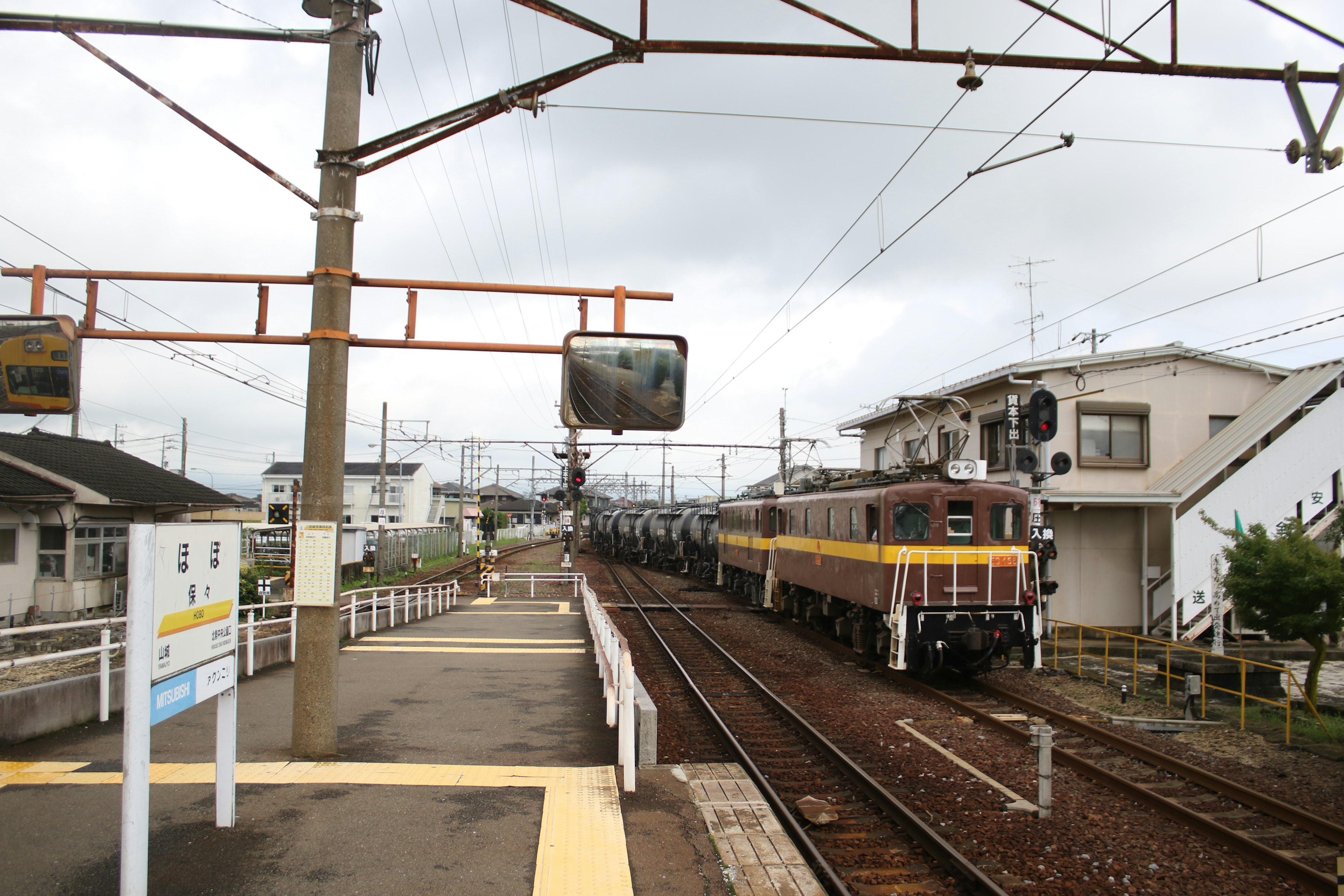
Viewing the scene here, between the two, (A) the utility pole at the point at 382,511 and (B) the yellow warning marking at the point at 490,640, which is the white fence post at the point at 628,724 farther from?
(A) the utility pole at the point at 382,511

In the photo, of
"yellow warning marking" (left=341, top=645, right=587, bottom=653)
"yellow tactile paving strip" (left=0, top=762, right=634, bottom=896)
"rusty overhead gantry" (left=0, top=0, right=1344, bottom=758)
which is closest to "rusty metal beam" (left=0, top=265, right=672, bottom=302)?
"rusty overhead gantry" (left=0, top=0, right=1344, bottom=758)

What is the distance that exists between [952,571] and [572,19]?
935 centimetres

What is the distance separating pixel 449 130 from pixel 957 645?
31.7 feet

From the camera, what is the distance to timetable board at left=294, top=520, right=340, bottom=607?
667cm

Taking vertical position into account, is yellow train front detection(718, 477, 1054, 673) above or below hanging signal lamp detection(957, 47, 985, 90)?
below

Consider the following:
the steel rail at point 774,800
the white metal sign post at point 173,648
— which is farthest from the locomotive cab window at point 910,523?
the white metal sign post at point 173,648

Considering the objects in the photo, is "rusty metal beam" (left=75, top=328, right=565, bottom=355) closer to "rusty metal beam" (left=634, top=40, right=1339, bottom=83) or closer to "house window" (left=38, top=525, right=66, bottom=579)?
"rusty metal beam" (left=634, top=40, right=1339, bottom=83)

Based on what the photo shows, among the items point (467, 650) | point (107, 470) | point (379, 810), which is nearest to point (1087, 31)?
point (379, 810)

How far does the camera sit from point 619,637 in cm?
862

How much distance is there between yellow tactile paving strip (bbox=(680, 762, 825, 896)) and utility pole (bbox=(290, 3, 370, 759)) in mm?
3077

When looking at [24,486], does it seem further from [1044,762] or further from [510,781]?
[1044,762]

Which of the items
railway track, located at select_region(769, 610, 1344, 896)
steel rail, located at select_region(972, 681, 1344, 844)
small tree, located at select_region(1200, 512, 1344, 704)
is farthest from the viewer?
small tree, located at select_region(1200, 512, 1344, 704)

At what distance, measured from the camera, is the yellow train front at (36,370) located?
20.4 ft

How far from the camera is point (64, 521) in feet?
59.8
